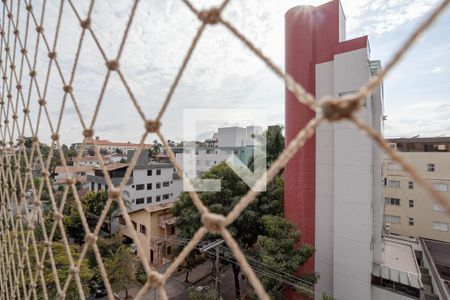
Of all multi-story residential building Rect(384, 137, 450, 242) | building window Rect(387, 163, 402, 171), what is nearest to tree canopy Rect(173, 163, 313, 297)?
multi-story residential building Rect(384, 137, 450, 242)

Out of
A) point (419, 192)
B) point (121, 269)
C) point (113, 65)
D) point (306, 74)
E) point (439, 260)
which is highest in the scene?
point (306, 74)

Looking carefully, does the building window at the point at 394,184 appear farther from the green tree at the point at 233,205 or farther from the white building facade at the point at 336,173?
the green tree at the point at 233,205

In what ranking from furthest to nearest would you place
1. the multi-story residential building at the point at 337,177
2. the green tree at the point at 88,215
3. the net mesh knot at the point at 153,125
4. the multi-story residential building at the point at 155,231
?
the green tree at the point at 88,215, the multi-story residential building at the point at 155,231, the multi-story residential building at the point at 337,177, the net mesh knot at the point at 153,125

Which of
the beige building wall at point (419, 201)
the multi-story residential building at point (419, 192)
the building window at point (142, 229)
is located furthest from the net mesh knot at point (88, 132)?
the multi-story residential building at point (419, 192)

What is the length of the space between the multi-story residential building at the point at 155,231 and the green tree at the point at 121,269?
1.10 metres

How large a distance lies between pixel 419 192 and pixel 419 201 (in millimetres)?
242

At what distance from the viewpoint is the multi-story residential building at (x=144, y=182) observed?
23.8 ft

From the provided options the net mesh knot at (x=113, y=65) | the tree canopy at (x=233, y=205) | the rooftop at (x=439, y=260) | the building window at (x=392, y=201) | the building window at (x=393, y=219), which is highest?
the net mesh knot at (x=113, y=65)

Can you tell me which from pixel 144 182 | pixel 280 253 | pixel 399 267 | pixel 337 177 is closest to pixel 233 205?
pixel 280 253

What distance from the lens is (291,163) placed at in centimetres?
354

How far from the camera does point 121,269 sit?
12.9ft

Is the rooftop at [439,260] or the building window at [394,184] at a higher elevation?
the building window at [394,184]

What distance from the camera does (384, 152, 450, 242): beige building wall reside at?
600cm

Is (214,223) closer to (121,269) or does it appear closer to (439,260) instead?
(121,269)
